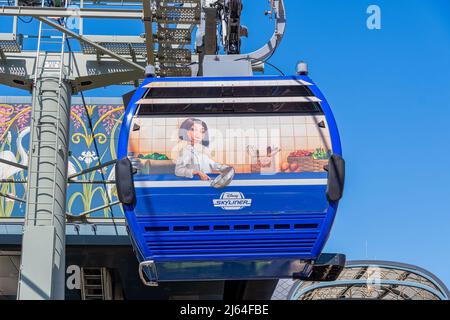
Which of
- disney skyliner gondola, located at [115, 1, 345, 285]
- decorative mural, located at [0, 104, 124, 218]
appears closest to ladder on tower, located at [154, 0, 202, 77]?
disney skyliner gondola, located at [115, 1, 345, 285]

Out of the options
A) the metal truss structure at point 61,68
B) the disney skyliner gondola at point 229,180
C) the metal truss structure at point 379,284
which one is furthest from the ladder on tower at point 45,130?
the metal truss structure at point 379,284

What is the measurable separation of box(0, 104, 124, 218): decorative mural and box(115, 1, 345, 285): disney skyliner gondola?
15.7m

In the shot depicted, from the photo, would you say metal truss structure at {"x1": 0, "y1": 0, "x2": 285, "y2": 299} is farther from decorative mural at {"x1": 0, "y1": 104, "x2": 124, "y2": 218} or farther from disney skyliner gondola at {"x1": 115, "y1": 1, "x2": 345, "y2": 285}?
decorative mural at {"x1": 0, "y1": 104, "x2": 124, "y2": 218}

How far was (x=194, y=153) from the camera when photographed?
28.2 ft

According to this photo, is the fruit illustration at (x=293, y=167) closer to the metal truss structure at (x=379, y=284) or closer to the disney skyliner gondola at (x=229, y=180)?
the disney skyliner gondola at (x=229, y=180)

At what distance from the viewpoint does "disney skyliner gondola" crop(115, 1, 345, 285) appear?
8.33 meters

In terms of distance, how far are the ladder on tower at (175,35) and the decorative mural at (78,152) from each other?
9390mm

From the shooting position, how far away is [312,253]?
331 inches

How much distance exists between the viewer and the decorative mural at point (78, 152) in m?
25.1

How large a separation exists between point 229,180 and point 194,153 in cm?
57

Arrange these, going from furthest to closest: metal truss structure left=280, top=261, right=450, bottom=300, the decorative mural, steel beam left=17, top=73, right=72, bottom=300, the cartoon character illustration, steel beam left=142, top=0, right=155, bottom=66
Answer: metal truss structure left=280, top=261, right=450, bottom=300, the decorative mural, steel beam left=142, top=0, right=155, bottom=66, steel beam left=17, top=73, right=72, bottom=300, the cartoon character illustration
